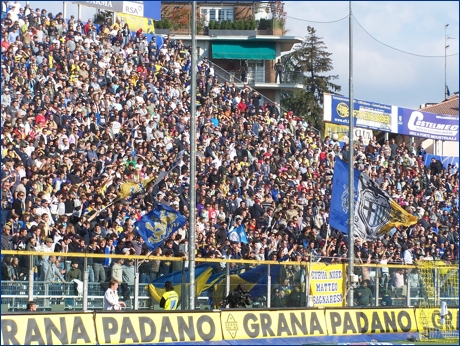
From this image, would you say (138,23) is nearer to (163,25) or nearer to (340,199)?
(163,25)

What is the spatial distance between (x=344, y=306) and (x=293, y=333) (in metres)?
2.51

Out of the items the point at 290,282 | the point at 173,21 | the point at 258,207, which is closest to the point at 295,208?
the point at 258,207

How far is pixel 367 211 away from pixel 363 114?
18.3 m

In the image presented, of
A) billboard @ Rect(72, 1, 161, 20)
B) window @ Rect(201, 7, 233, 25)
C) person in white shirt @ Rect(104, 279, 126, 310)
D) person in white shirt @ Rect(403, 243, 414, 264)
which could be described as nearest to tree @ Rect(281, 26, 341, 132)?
window @ Rect(201, 7, 233, 25)

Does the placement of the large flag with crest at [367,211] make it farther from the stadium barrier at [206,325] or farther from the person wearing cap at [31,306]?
the person wearing cap at [31,306]

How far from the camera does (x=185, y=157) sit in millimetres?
30328

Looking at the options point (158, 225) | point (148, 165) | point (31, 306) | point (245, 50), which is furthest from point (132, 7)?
point (31, 306)

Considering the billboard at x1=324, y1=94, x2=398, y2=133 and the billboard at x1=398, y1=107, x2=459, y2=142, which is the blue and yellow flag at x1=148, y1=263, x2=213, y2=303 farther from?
the billboard at x1=398, y1=107, x2=459, y2=142

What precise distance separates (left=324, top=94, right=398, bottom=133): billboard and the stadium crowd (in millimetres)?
3172

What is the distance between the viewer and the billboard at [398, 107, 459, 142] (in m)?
48.2

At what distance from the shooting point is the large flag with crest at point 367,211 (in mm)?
27703

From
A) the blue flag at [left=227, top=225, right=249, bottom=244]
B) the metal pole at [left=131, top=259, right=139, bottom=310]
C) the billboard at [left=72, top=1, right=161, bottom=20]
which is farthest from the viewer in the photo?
the billboard at [left=72, top=1, right=161, bottom=20]

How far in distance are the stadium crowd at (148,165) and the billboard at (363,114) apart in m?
3.17

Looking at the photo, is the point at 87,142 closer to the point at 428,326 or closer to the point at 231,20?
the point at 428,326
